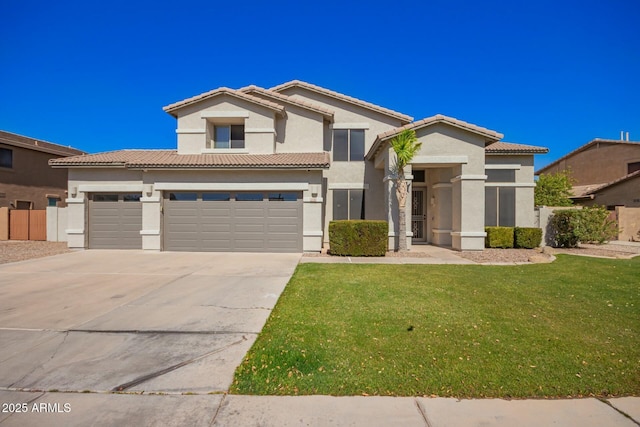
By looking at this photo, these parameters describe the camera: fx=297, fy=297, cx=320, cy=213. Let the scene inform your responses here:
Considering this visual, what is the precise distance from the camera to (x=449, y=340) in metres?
4.04

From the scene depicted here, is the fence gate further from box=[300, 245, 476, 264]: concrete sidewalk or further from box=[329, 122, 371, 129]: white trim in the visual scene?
box=[329, 122, 371, 129]: white trim

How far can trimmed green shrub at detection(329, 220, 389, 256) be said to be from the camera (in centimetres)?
1127

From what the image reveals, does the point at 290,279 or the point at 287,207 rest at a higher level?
the point at 287,207

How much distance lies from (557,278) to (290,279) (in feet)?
22.9

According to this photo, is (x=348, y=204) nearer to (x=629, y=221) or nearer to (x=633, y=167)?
(x=629, y=221)

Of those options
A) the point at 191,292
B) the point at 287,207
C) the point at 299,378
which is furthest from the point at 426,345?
the point at 287,207

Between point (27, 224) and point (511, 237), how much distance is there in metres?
26.2

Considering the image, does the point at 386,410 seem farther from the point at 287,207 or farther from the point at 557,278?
Answer: the point at 287,207

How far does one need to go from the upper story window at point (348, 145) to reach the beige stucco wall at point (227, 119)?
10.9 feet

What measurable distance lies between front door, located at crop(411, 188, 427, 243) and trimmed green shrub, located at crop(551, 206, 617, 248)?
6015 millimetres

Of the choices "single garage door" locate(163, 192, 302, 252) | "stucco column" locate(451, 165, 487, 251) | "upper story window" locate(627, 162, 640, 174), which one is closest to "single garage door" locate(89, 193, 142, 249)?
"single garage door" locate(163, 192, 302, 252)

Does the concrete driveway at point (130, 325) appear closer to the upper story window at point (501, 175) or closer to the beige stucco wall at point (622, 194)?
the upper story window at point (501, 175)

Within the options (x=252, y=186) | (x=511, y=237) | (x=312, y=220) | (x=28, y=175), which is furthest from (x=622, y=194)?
(x=28, y=175)

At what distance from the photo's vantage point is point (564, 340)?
404 cm
